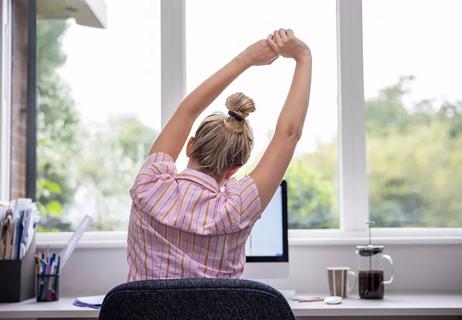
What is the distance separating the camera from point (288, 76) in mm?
3203

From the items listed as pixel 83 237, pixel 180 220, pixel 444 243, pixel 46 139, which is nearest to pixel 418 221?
pixel 444 243

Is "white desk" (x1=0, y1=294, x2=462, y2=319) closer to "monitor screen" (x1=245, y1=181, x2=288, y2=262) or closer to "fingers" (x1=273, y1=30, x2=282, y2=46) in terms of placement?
"monitor screen" (x1=245, y1=181, x2=288, y2=262)

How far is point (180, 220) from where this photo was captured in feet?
4.57

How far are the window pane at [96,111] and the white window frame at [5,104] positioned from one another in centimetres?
13

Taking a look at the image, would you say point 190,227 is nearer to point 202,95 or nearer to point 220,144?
point 220,144

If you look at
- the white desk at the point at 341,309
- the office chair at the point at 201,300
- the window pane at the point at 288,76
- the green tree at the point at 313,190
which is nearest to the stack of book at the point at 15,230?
the white desk at the point at 341,309

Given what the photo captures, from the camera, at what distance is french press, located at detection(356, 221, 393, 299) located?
8.87ft

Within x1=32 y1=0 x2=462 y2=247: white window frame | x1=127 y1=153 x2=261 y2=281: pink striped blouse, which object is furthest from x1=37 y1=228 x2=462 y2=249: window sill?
x1=127 y1=153 x2=261 y2=281: pink striped blouse

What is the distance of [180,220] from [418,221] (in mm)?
1972

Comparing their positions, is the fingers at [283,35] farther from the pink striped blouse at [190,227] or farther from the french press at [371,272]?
the french press at [371,272]

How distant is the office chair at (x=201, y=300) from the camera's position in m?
1.12

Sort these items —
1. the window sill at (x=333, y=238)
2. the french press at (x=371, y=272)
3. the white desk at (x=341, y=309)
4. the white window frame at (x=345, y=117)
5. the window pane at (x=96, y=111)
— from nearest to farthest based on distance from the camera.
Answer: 1. the white desk at (x=341, y=309)
2. the french press at (x=371, y=272)
3. the window sill at (x=333, y=238)
4. the white window frame at (x=345, y=117)
5. the window pane at (x=96, y=111)

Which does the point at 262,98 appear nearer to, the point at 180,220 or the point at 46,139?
the point at 46,139

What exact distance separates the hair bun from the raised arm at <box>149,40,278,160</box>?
0.16 feet
